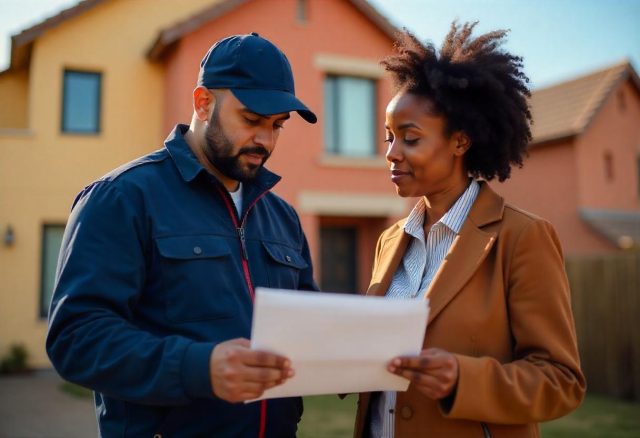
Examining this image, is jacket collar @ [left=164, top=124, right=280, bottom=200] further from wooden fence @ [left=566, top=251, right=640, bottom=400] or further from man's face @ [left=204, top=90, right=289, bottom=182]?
wooden fence @ [left=566, top=251, right=640, bottom=400]

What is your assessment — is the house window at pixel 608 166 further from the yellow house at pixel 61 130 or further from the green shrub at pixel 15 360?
the green shrub at pixel 15 360

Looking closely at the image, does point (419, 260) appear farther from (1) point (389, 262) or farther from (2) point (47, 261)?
(2) point (47, 261)

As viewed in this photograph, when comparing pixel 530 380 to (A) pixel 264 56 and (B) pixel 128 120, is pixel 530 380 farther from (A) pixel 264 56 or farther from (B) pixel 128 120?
(B) pixel 128 120

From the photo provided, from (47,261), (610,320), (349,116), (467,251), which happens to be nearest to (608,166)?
(349,116)

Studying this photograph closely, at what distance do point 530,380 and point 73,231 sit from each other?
172cm

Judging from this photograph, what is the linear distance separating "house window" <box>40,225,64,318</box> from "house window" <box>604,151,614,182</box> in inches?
592

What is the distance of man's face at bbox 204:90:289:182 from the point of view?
2721 millimetres

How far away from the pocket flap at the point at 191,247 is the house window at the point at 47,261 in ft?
38.3

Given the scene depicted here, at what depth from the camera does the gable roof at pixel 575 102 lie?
61.5ft

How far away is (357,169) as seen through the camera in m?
13.8

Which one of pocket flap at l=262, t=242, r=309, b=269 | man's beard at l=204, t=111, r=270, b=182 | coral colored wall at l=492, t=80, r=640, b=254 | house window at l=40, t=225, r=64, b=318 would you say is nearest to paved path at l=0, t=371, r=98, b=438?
house window at l=40, t=225, r=64, b=318

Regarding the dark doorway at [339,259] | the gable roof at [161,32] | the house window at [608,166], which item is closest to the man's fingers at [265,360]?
the gable roof at [161,32]

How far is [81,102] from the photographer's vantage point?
44.4ft

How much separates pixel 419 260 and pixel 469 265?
0.41m
